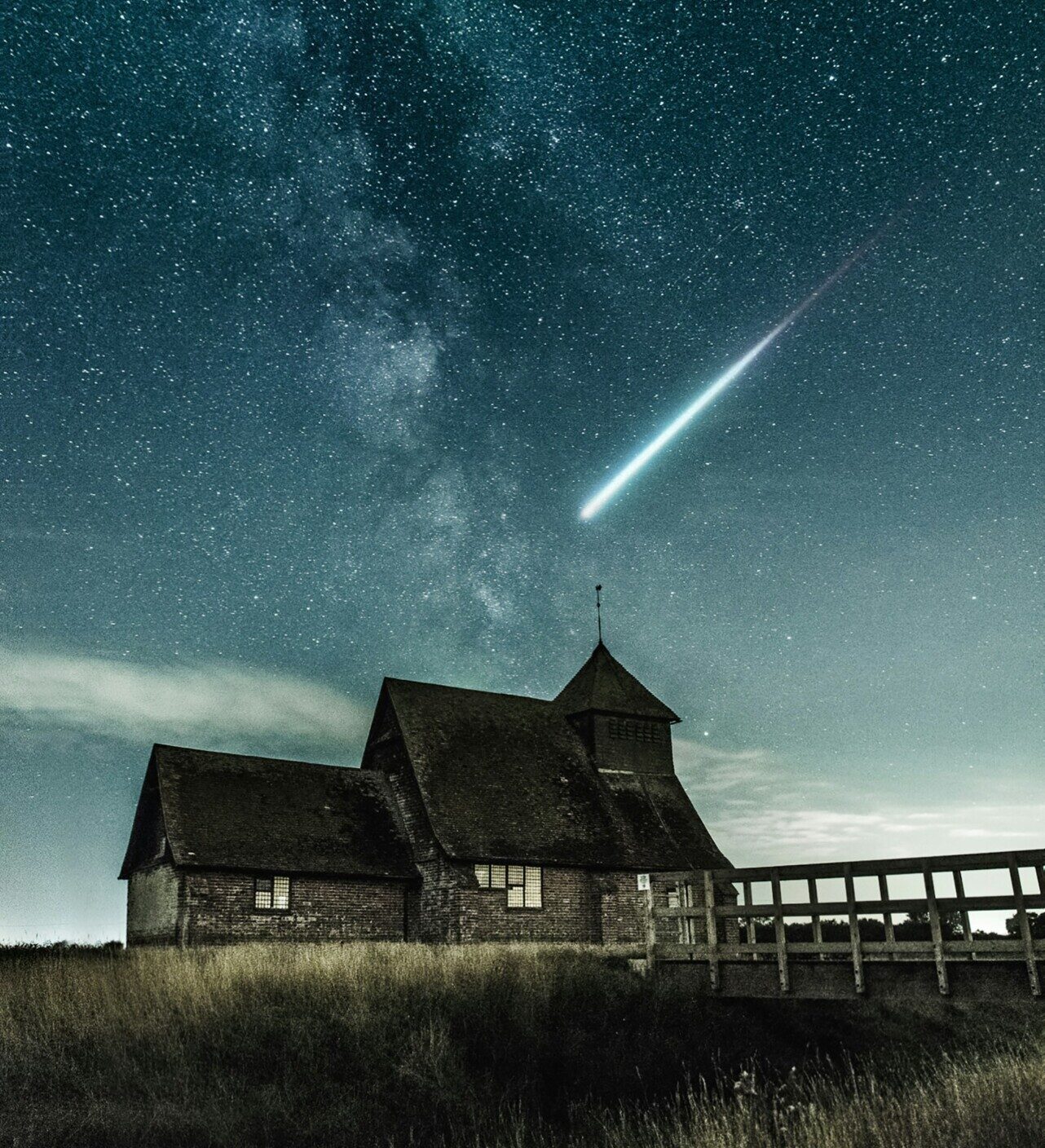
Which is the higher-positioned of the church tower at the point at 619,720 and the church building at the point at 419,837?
the church tower at the point at 619,720

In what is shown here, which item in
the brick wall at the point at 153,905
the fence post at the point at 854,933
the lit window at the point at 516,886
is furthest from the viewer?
the lit window at the point at 516,886

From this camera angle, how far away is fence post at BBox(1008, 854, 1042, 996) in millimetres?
14227

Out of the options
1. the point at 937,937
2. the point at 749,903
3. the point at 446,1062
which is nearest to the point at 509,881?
the point at 749,903

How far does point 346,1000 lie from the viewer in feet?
59.5

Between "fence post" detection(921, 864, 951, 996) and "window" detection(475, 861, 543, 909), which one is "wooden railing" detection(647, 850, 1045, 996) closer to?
"fence post" detection(921, 864, 951, 996)

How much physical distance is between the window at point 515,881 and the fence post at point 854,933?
16.4 metres

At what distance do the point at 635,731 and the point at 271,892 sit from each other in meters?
16.7

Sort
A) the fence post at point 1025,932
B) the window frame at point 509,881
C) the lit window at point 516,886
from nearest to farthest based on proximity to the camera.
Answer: the fence post at point 1025,932 → the window frame at point 509,881 → the lit window at point 516,886

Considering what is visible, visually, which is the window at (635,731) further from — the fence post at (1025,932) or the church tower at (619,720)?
the fence post at (1025,932)

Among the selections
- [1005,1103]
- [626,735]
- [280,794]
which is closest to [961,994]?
[1005,1103]

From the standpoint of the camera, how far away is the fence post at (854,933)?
52.5 ft

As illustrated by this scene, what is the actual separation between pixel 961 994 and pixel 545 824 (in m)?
19.6

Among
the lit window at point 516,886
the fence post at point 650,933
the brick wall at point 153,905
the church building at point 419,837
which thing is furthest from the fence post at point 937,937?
the brick wall at point 153,905

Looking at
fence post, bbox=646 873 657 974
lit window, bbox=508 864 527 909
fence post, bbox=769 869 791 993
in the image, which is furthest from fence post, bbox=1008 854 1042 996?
lit window, bbox=508 864 527 909
